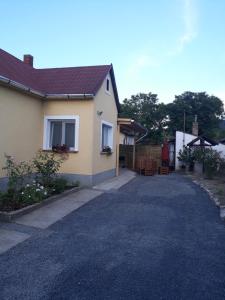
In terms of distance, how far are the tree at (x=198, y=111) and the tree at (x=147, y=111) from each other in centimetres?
148

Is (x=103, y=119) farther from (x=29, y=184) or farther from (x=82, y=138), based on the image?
(x=29, y=184)

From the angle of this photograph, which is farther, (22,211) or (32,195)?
(32,195)

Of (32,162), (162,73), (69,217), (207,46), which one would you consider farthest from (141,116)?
(69,217)

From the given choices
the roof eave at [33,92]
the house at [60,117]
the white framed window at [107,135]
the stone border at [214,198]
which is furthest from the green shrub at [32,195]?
the white framed window at [107,135]

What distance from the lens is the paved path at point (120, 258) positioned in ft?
12.4

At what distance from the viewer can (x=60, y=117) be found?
38.8 feet

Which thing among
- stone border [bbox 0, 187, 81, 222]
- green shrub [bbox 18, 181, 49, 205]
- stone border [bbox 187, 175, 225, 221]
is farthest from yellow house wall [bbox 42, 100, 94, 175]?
stone border [bbox 187, 175, 225, 221]

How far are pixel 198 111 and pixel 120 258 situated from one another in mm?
45666

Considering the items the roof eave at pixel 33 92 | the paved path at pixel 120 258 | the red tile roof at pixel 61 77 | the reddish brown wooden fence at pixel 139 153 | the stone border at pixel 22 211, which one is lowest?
the paved path at pixel 120 258

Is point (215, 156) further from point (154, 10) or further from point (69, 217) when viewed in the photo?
point (69, 217)

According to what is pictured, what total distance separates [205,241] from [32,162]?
24.1ft

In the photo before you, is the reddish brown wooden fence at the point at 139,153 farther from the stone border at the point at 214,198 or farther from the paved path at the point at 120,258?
the paved path at the point at 120,258

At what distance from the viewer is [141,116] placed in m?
45.0

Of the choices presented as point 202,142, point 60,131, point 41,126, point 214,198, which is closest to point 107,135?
point 60,131
